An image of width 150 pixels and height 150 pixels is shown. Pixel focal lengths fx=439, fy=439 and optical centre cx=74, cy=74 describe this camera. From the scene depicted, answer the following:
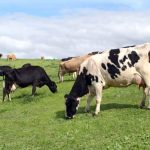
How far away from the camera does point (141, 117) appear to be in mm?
17828

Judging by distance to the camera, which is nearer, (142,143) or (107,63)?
(142,143)

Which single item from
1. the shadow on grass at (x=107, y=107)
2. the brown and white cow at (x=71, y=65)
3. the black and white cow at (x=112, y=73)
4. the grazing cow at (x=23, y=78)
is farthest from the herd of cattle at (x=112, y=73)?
the brown and white cow at (x=71, y=65)

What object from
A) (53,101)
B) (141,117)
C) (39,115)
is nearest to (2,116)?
(39,115)

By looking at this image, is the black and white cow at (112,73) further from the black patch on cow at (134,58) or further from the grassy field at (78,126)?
the grassy field at (78,126)

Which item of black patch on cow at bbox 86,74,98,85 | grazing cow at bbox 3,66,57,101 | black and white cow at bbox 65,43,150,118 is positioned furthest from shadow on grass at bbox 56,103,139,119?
grazing cow at bbox 3,66,57,101

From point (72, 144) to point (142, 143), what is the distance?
2.60m

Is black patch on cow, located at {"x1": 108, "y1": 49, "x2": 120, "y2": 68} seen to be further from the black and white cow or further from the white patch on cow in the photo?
the white patch on cow

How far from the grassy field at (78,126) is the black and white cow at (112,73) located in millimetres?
854

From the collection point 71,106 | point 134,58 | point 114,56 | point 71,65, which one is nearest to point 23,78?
point 71,65

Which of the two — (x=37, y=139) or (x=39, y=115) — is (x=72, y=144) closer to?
(x=37, y=139)

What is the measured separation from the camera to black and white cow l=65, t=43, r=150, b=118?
758 inches

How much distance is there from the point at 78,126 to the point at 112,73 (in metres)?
3.52

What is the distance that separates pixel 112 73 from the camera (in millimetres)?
19891

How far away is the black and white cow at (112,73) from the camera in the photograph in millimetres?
19266
